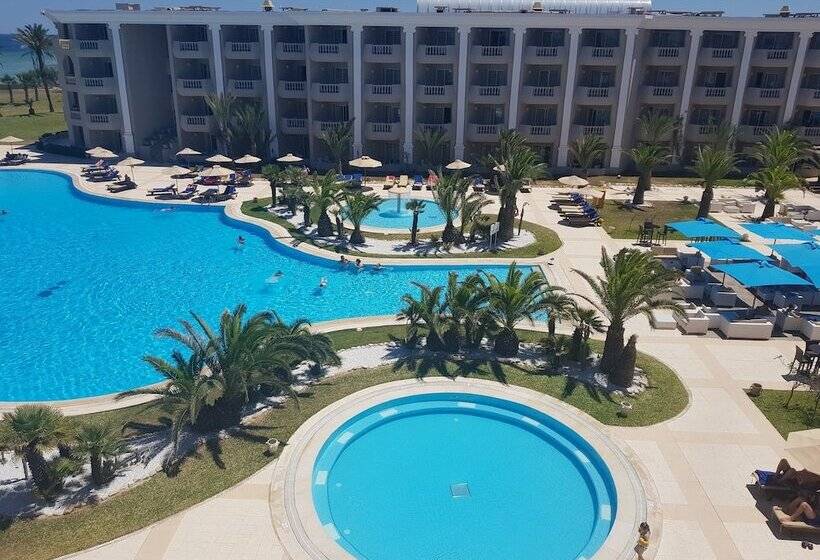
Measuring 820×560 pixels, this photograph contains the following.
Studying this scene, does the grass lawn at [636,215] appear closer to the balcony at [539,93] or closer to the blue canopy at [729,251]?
the blue canopy at [729,251]

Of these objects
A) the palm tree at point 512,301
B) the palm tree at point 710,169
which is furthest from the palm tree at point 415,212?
the palm tree at point 710,169

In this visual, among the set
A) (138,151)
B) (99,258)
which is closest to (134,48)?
(138,151)

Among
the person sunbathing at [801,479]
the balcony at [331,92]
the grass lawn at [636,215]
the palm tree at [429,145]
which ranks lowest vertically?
the person sunbathing at [801,479]

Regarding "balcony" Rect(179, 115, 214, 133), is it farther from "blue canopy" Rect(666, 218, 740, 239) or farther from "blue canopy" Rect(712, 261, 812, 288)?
"blue canopy" Rect(712, 261, 812, 288)

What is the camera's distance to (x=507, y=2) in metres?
57.5

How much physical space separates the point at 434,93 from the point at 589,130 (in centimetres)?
1387

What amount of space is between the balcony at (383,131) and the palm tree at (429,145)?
1.59m

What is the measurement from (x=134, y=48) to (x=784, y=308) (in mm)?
55484

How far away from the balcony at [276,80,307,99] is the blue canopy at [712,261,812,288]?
3859 cm

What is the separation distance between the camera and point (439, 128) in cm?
5259

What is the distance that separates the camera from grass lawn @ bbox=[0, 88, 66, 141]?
6519 cm

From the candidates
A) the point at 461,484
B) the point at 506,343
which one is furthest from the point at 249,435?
the point at 506,343

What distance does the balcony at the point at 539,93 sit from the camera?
51438mm

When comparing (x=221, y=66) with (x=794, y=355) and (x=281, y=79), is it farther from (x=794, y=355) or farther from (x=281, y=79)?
(x=794, y=355)
